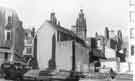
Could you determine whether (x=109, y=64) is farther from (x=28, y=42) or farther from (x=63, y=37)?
(x=28, y=42)

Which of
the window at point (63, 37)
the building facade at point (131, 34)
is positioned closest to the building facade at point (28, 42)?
the window at point (63, 37)

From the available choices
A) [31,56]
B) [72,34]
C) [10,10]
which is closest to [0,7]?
[10,10]

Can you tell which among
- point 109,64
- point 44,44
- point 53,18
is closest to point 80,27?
point 53,18

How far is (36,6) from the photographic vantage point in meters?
6.87

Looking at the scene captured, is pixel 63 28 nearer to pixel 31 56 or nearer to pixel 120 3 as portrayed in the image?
pixel 31 56

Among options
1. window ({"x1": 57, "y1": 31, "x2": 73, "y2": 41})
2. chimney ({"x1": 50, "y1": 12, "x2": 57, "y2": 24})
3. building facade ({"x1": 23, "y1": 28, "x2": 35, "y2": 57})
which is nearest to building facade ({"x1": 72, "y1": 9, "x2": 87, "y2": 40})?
window ({"x1": 57, "y1": 31, "x2": 73, "y2": 41})

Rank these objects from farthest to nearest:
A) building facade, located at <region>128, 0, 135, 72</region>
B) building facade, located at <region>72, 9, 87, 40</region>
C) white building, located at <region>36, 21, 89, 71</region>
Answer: building facade, located at <region>72, 9, 87, 40</region>
white building, located at <region>36, 21, 89, 71</region>
building facade, located at <region>128, 0, 135, 72</region>

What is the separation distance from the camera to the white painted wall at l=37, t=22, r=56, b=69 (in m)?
6.50

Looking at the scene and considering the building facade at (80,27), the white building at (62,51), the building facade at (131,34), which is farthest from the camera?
the building facade at (80,27)

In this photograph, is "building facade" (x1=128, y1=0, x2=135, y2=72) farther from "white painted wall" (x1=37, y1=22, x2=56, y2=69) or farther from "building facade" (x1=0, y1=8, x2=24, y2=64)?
"building facade" (x1=0, y1=8, x2=24, y2=64)

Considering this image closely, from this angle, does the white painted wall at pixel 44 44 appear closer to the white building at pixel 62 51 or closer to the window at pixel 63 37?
the white building at pixel 62 51

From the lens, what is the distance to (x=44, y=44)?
6.58 meters

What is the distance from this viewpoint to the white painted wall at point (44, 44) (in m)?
6.50

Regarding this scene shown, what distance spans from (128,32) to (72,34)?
1.45 meters
